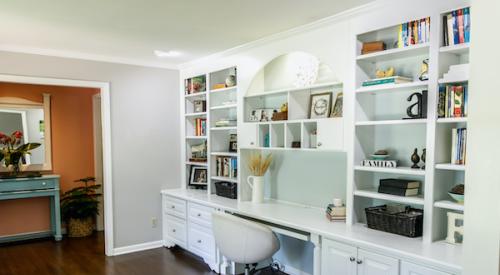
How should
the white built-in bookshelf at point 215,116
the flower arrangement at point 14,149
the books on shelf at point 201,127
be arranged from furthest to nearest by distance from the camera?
1. the flower arrangement at point 14,149
2. the books on shelf at point 201,127
3. the white built-in bookshelf at point 215,116

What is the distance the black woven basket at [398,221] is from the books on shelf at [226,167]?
70.7 inches

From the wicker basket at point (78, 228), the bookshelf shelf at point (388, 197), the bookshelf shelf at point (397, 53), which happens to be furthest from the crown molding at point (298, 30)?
the wicker basket at point (78, 228)

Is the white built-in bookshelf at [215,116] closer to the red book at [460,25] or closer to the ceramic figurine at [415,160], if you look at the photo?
the ceramic figurine at [415,160]

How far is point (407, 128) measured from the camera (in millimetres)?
2646

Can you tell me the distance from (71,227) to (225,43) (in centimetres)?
352

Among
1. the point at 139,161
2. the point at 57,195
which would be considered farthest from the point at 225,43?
the point at 57,195

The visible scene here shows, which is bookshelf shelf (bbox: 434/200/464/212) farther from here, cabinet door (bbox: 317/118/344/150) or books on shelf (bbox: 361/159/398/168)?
cabinet door (bbox: 317/118/344/150)

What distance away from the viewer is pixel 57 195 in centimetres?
495

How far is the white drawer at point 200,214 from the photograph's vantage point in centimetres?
384

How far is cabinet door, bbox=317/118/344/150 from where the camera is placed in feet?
9.33

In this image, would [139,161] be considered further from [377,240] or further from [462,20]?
[462,20]

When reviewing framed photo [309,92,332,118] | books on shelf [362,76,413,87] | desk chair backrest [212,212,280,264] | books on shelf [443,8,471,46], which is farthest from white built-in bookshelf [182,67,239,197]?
books on shelf [443,8,471,46]

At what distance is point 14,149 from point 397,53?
16.2 feet

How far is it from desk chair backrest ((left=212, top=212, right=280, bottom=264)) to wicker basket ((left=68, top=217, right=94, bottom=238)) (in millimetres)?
3093
